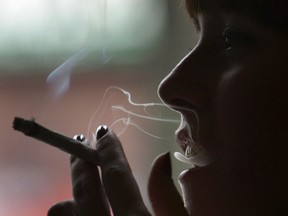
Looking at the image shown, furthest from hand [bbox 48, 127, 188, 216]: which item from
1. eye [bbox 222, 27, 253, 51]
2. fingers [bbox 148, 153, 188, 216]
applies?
eye [bbox 222, 27, 253, 51]

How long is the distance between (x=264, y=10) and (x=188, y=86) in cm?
9

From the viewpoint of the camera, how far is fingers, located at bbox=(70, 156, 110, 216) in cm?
48

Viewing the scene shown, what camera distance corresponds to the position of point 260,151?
443 mm

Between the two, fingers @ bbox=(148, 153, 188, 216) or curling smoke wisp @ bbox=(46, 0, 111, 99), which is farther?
curling smoke wisp @ bbox=(46, 0, 111, 99)

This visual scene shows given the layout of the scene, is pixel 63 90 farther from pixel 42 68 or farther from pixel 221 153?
pixel 221 153

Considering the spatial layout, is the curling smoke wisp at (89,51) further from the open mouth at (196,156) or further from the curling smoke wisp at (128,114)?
the open mouth at (196,156)

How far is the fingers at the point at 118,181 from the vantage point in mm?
466

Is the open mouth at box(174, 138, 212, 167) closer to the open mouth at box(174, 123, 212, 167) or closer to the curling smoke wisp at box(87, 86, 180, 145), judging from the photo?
the open mouth at box(174, 123, 212, 167)

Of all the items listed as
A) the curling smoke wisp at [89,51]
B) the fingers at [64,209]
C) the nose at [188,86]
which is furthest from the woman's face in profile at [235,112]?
the curling smoke wisp at [89,51]

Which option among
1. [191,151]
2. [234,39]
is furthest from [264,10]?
[191,151]

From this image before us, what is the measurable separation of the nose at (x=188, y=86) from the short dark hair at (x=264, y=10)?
0.06 m

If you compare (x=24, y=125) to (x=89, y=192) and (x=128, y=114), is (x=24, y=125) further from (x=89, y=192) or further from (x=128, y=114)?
(x=128, y=114)

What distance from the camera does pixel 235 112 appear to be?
0.46 metres

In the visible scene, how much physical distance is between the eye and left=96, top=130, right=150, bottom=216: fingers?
14 cm
